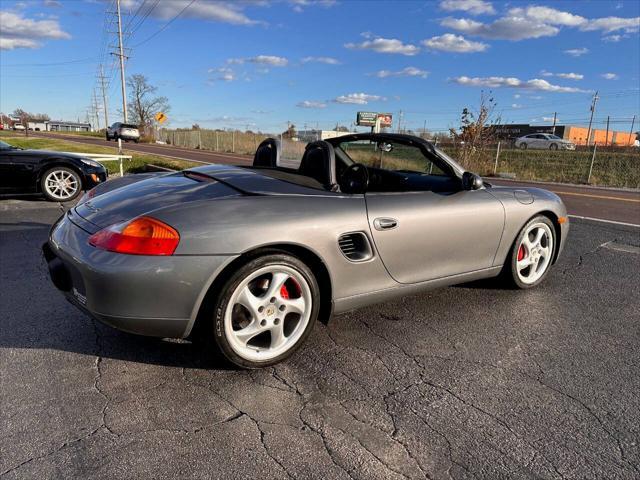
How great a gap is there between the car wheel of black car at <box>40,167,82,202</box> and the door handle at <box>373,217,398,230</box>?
6.91m

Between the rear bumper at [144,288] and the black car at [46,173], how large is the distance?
6368mm

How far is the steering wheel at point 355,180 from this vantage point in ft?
10.4

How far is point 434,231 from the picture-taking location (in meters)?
3.22

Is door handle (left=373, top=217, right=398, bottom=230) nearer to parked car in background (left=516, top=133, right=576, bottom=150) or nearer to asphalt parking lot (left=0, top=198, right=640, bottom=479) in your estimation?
asphalt parking lot (left=0, top=198, right=640, bottom=479)

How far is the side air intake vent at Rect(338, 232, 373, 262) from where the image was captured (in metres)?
2.84

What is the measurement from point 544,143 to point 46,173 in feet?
112

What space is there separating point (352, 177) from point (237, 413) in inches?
71.2

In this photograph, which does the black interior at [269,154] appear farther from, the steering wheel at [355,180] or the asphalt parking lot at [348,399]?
the asphalt parking lot at [348,399]

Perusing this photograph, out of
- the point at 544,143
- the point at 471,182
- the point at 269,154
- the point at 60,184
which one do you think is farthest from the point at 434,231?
→ the point at 544,143

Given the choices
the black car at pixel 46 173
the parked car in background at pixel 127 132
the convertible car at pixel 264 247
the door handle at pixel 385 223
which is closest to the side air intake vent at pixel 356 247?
the convertible car at pixel 264 247

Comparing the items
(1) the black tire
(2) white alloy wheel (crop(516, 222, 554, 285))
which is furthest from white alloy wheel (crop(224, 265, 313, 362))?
(2) white alloy wheel (crop(516, 222, 554, 285))

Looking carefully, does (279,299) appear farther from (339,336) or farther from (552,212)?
(552,212)

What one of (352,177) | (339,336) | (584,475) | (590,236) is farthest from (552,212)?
(590,236)

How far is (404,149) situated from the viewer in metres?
4.00
